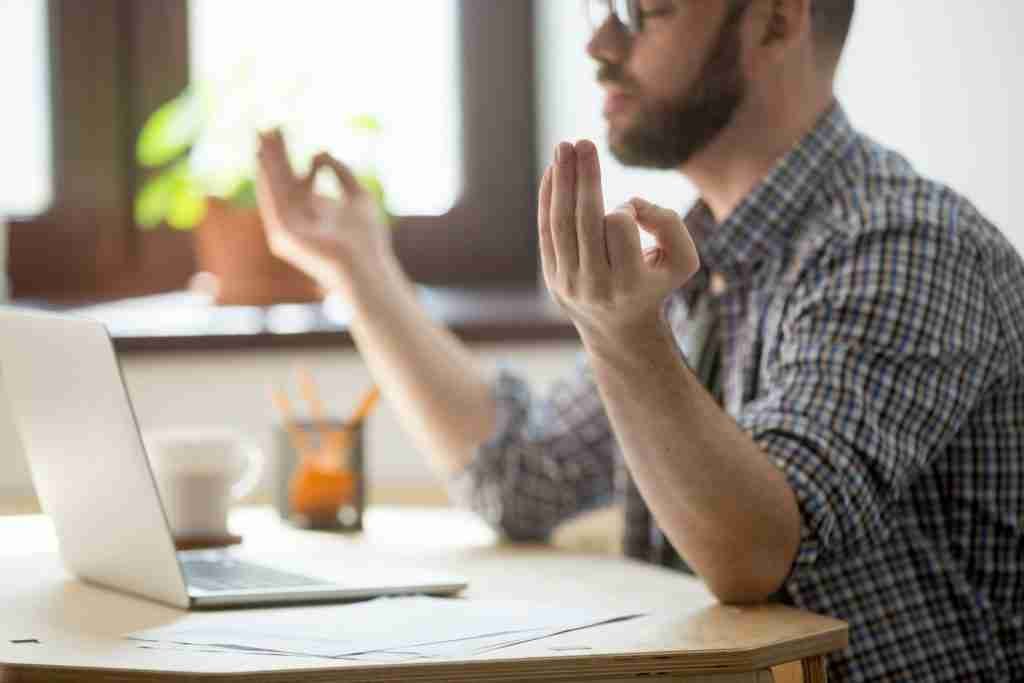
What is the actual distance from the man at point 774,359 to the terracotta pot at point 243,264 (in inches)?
32.5

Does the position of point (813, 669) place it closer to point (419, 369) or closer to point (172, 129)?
point (419, 369)

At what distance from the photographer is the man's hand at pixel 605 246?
3.22ft

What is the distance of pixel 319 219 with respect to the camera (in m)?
1.73

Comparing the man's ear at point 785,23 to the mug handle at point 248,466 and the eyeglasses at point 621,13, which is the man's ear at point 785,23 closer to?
the eyeglasses at point 621,13

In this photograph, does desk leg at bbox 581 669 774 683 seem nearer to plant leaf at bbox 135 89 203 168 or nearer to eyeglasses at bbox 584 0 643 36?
eyeglasses at bbox 584 0 643 36

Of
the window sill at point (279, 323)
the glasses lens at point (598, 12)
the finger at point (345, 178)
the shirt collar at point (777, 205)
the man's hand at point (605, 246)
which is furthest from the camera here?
the window sill at point (279, 323)

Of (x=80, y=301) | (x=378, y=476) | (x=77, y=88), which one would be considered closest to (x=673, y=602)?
(x=378, y=476)

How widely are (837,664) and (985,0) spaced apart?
70cm

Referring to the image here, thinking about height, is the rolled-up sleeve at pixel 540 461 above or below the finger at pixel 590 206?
below

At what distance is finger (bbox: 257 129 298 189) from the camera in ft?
5.64

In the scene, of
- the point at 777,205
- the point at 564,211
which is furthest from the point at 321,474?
the point at 564,211

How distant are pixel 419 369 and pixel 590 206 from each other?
2.40ft

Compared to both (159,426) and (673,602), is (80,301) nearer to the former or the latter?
(159,426)

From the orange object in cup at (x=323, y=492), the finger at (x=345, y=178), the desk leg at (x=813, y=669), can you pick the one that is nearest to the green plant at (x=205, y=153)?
the finger at (x=345, y=178)
